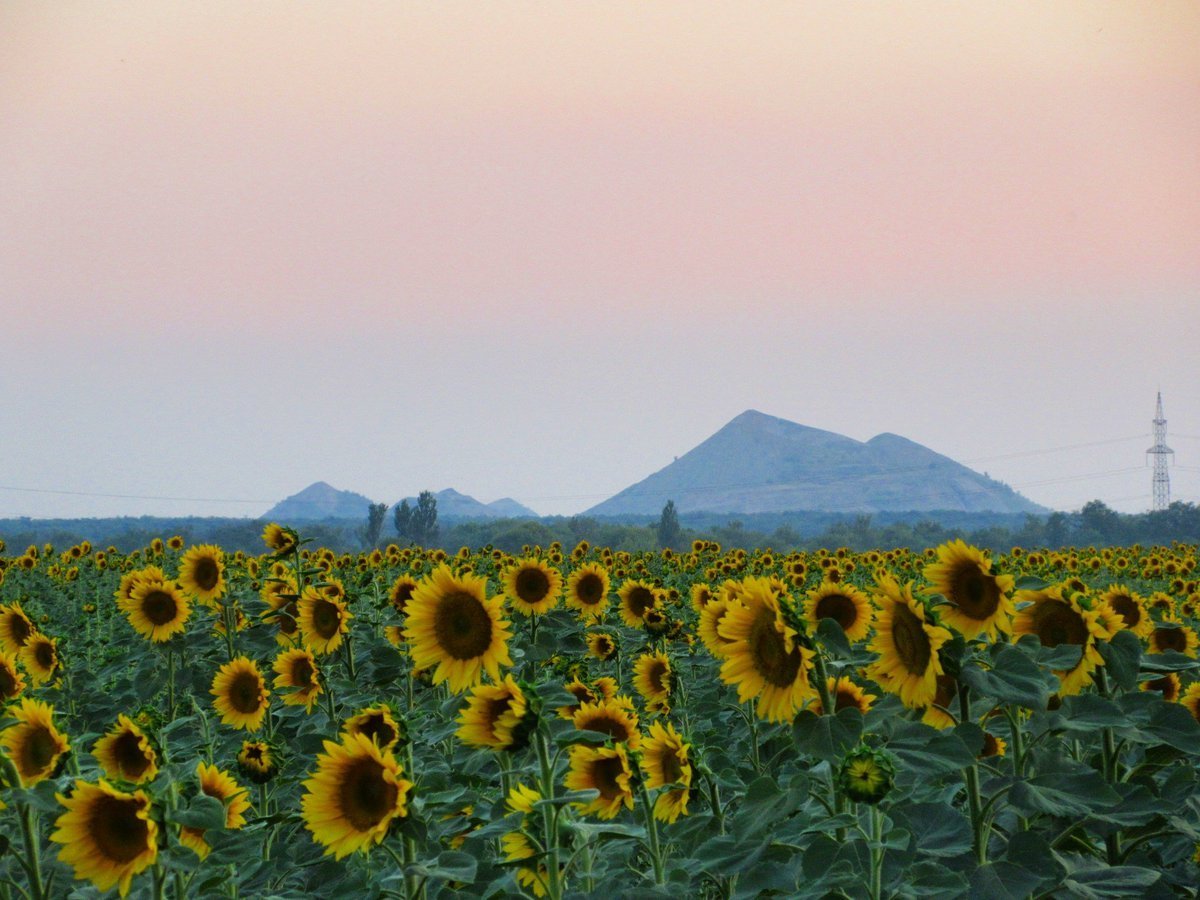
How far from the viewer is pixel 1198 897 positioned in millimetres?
3377

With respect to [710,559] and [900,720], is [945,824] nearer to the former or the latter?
[900,720]

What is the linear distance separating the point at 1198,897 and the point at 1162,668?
754 mm

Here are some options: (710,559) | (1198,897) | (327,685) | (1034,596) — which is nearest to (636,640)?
(327,685)

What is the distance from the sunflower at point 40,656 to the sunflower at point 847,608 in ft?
17.0

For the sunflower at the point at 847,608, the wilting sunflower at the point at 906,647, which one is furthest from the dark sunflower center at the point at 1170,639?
the wilting sunflower at the point at 906,647

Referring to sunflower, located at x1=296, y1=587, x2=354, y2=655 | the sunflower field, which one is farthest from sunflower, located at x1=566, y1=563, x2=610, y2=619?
the sunflower field

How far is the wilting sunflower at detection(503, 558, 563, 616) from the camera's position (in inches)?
286

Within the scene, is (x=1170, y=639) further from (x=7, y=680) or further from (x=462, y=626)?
(x=7, y=680)

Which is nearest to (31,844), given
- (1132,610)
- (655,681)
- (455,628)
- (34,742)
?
(34,742)

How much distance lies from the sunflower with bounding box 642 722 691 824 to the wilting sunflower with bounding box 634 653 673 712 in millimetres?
2505

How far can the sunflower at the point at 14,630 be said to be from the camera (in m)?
7.41

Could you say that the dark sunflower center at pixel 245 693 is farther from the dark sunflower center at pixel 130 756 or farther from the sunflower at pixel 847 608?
the sunflower at pixel 847 608

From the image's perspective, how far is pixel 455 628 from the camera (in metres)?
4.57

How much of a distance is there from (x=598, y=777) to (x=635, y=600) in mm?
5293
